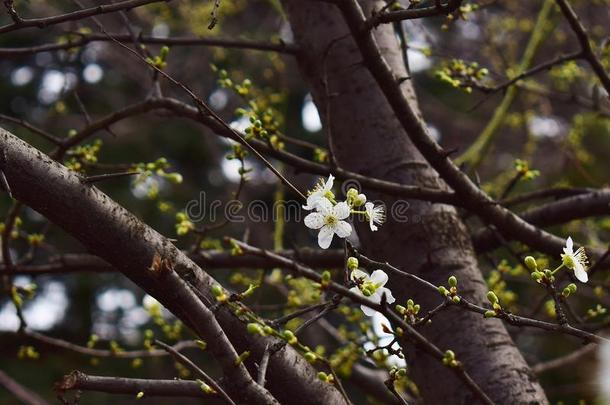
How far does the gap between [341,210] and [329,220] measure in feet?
0.22

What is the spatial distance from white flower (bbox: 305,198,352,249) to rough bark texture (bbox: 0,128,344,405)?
0.28 metres

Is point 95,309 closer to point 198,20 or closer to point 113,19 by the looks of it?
point 113,19

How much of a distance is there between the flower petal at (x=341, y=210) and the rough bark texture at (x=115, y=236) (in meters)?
0.33

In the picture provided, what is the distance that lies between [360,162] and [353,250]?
3.25 ft

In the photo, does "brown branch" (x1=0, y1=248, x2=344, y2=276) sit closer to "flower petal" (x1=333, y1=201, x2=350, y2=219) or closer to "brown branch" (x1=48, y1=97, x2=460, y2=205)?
"brown branch" (x1=48, y1=97, x2=460, y2=205)

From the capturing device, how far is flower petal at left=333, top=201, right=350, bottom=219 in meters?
1.65

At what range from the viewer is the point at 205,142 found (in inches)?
300

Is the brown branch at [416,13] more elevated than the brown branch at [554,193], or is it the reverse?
the brown branch at [554,193]

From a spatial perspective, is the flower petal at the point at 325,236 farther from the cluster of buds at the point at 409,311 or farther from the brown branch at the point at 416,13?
the brown branch at the point at 416,13

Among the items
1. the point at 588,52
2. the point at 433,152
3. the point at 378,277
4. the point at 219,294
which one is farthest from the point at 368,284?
the point at 588,52

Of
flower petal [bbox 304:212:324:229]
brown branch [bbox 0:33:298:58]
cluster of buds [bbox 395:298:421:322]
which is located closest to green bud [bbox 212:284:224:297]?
flower petal [bbox 304:212:324:229]

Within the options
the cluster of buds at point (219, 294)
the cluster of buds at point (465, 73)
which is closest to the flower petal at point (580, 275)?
the cluster of buds at point (219, 294)

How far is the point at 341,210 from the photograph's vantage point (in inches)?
65.6

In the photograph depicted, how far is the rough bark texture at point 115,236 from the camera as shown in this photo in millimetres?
1589
